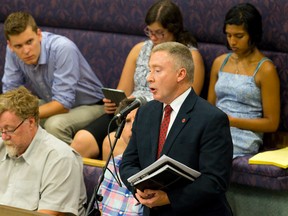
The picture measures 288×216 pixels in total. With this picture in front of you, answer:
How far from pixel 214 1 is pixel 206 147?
1.97 meters

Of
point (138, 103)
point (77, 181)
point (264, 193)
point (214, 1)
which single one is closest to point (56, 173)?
point (77, 181)

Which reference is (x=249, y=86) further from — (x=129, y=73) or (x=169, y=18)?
(x=129, y=73)

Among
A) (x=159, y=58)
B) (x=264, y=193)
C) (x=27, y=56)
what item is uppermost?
(x=159, y=58)

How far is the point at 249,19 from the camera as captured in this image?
4441 mm

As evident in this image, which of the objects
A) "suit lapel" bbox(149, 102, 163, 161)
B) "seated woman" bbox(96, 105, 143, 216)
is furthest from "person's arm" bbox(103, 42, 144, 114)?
"suit lapel" bbox(149, 102, 163, 161)

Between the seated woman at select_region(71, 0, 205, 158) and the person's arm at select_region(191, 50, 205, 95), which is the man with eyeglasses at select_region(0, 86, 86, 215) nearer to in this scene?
the seated woman at select_region(71, 0, 205, 158)

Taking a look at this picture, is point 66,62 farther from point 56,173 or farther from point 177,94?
point 177,94

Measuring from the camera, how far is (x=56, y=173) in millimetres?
3824

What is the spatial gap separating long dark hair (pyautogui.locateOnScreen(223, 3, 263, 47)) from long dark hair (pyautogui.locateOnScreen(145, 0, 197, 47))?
1.24ft

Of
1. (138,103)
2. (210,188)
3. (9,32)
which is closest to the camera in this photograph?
(210,188)

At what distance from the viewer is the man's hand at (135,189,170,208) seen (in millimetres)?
3277

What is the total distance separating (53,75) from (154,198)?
206 centimetres

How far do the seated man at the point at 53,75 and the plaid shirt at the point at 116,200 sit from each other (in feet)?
3.70

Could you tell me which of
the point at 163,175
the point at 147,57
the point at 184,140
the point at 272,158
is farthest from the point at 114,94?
the point at 163,175
